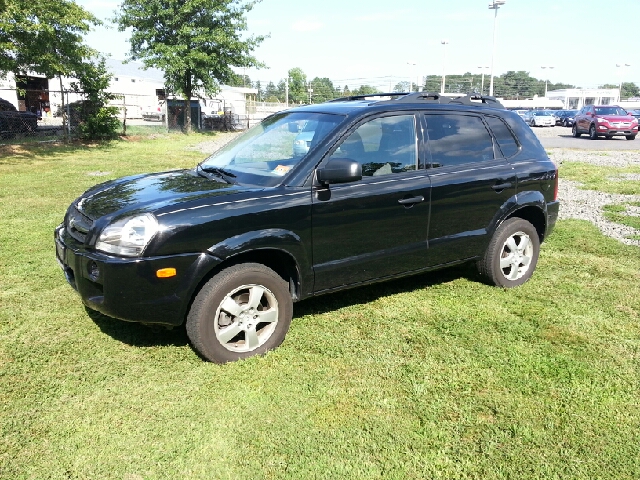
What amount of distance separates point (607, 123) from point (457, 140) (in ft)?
87.8

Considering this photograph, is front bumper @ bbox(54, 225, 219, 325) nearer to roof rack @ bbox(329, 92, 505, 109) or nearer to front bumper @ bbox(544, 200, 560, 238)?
roof rack @ bbox(329, 92, 505, 109)

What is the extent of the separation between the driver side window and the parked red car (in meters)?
27.2

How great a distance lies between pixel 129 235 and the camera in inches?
133

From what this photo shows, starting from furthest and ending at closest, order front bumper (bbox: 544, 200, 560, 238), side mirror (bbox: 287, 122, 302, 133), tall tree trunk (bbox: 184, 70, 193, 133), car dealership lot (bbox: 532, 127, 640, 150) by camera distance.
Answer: tall tree trunk (bbox: 184, 70, 193, 133) < car dealership lot (bbox: 532, 127, 640, 150) < front bumper (bbox: 544, 200, 560, 238) < side mirror (bbox: 287, 122, 302, 133)

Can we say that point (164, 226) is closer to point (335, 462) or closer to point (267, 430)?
point (267, 430)

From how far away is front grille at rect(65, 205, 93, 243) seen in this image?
11.9ft

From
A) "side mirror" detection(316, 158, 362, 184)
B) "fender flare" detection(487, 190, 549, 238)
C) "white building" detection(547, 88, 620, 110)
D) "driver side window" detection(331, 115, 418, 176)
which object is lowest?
"fender flare" detection(487, 190, 549, 238)

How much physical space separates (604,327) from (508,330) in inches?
32.2

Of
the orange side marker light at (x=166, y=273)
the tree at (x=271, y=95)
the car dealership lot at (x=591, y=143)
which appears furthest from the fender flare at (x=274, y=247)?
the tree at (x=271, y=95)

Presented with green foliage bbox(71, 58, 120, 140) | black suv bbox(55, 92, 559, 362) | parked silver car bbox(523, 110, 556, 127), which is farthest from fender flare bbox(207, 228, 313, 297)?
parked silver car bbox(523, 110, 556, 127)

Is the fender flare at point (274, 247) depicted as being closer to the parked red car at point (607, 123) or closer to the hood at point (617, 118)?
the parked red car at point (607, 123)

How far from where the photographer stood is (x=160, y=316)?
3482 millimetres

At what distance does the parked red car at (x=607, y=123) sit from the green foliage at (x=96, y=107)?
76.4 ft

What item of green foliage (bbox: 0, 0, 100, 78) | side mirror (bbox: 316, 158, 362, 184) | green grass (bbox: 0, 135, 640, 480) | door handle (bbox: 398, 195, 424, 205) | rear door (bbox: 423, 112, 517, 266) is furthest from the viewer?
green foliage (bbox: 0, 0, 100, 78)
